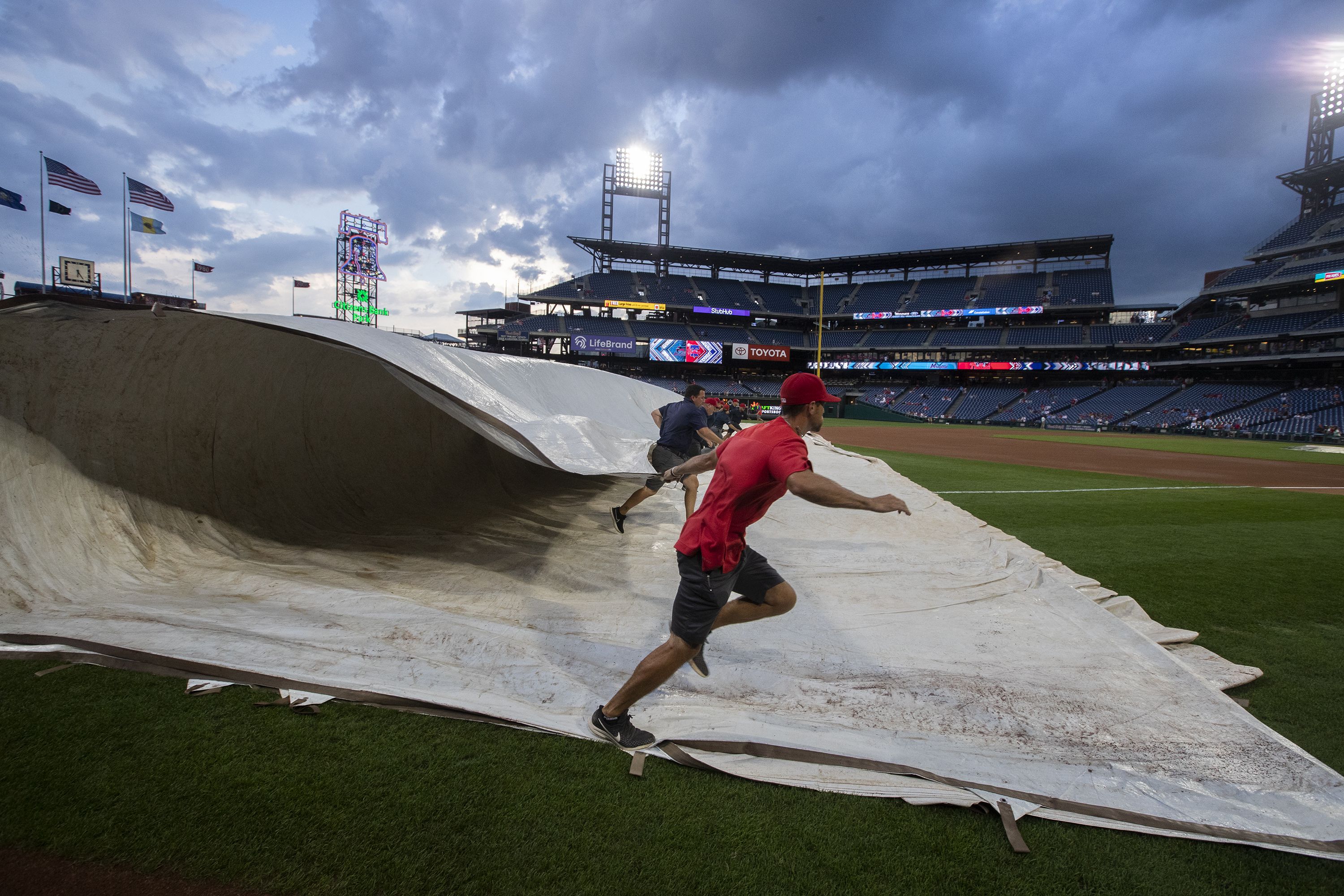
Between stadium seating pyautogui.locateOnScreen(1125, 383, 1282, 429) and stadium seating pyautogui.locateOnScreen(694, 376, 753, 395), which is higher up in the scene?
stadium seating pyautogui.locateOnScreen(694, 376, 753, 395)

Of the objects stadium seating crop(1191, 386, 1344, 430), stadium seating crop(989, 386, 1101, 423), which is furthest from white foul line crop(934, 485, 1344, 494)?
stadium seating crop(989, 386, 1101, 423)

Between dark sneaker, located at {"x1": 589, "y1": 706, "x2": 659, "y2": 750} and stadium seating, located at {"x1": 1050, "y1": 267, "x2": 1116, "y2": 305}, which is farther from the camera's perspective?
stadium seating, located at {"x1": 1050, "y1": 267, "x2": 1116, "y2": 305}

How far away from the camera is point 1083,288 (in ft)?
163

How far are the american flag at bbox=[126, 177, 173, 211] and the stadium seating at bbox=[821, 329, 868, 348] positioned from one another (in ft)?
158

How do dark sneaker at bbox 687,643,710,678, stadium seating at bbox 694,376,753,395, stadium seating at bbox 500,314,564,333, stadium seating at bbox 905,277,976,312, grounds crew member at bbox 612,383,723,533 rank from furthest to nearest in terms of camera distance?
stadium seating at bbox 905,277,976,312, stadium seating at bbox 694,376,753,395, stadium seating at bbox 500,314,564,333, grounds crew member at bbox 612,383,723,533, dark sneaker at bbox 687,643,710,678

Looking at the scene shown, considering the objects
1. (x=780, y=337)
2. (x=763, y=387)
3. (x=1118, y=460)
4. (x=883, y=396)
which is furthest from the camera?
(x=780, y=337)

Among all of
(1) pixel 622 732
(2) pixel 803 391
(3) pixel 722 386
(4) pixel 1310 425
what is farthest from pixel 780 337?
(1) pixel 622 732

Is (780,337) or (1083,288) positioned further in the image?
(780,337)

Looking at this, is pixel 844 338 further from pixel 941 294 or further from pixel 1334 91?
pixel 1334 91

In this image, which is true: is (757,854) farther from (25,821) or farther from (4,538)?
(4,538)

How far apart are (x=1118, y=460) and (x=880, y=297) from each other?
136ft

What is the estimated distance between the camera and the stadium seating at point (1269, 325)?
38188 mm

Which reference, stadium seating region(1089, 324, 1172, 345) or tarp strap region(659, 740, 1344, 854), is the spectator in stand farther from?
stadium seating region(1089, 324, 1172, 345)

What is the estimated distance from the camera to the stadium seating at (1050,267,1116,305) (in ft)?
160
